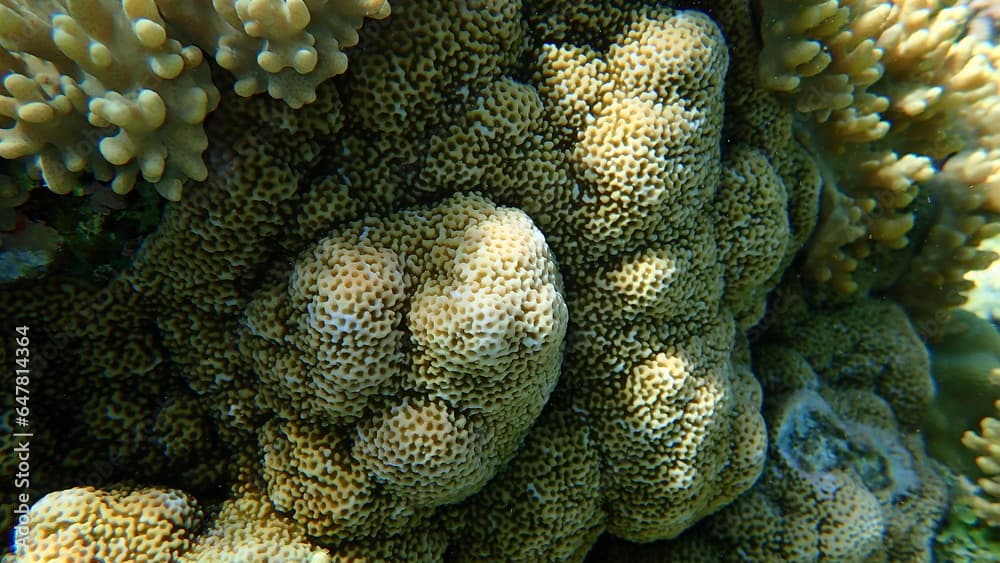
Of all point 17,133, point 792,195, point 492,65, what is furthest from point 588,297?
point 17,133

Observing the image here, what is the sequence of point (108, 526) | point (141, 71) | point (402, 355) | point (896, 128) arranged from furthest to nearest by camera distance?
point (896, 128), point (402, 355), point (108, 526), point (141, 71)

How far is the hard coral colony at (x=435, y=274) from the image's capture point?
6.55ft

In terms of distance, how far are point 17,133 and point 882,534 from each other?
445 cm

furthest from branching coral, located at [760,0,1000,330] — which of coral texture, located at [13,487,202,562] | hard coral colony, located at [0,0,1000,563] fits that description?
coral texture, located at [13,487,202,562]

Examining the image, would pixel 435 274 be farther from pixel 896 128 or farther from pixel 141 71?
pixel 896 128

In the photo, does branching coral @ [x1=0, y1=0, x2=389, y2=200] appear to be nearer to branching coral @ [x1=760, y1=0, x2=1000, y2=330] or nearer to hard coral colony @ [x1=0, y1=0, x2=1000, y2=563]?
hard coral colony @ [x1=0, y1=0, x2=1000, y2=563]

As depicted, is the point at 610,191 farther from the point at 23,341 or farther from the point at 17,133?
the point at 23,341

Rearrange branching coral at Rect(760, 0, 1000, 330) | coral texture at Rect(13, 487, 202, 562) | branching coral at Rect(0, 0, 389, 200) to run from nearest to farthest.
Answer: branching coral at Rect(0, 0, 389, 200) → coral texture at Rect(13, 487, 202, 562) → branching coral at Rect(760, 0, 1000, 330)

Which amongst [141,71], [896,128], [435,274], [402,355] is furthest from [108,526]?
[896,128]

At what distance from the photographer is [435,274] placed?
7.19ft

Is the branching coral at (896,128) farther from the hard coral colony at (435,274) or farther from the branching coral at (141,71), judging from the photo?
the branching coral at (141,71)

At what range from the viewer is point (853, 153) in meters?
3.27

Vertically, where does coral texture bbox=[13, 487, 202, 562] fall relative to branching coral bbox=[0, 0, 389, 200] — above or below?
below

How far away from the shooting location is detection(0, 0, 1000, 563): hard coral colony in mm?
1995
